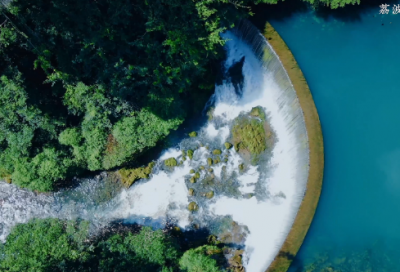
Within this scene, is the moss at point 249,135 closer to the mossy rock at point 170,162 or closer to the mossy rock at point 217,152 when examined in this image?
the mossy rock at point 217,152

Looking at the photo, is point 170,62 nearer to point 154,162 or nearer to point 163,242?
point 154,162

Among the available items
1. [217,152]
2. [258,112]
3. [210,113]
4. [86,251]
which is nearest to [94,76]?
[210,113]

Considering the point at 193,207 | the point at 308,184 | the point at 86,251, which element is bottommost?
the point at 86,251

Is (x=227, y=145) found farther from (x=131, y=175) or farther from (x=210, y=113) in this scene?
A: (x=131, y=175)

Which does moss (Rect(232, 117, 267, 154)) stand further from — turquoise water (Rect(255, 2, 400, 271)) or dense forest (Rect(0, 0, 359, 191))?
dense forest (Rect(0, 0, 359, 191))

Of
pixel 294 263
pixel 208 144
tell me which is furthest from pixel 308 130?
pixel 294 263
